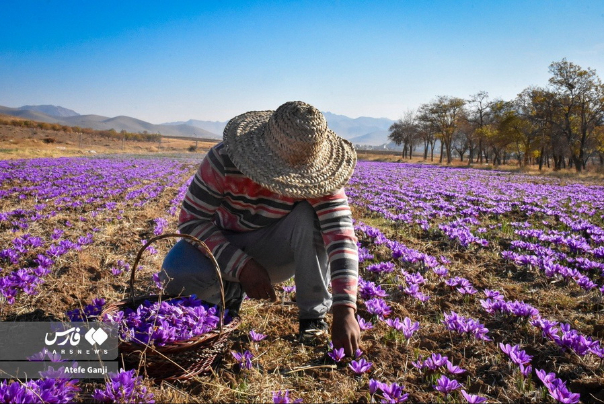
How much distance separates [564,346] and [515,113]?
45210 millimetres

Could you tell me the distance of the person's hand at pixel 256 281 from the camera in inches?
89.0

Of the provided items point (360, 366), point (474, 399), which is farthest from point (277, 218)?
point (474, 399)

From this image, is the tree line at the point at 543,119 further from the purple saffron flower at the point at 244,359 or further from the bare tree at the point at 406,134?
the purple saffron flower at the point at 244,359

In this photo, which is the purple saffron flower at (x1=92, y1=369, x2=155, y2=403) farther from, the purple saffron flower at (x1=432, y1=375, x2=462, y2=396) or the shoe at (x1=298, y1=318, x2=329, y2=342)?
the purple saffron flower at (x1=432, y1=375, x2=462, y2=396)

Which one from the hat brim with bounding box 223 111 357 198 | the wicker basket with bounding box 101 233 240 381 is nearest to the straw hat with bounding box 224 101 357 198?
the hat brim with bounding box 223 111 357 198

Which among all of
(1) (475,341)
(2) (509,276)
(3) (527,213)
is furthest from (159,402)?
(3) (527,213)

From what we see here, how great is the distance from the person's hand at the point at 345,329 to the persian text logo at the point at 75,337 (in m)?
1.22

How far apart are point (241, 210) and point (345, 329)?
1112 mm

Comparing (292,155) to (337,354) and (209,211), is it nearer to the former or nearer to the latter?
(209,211)

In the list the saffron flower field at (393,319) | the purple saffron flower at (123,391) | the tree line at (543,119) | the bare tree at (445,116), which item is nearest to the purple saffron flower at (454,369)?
the saffron flower field at (393,319)

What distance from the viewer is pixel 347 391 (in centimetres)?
195

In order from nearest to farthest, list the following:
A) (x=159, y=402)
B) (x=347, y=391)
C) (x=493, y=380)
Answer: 1. (x=159, y=402)
2. (x=347, y=391)
3. (x=493, y=380)

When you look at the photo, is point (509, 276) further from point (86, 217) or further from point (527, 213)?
point (86, 217)

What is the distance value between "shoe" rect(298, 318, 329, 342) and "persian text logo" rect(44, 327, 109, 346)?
1.28 m
